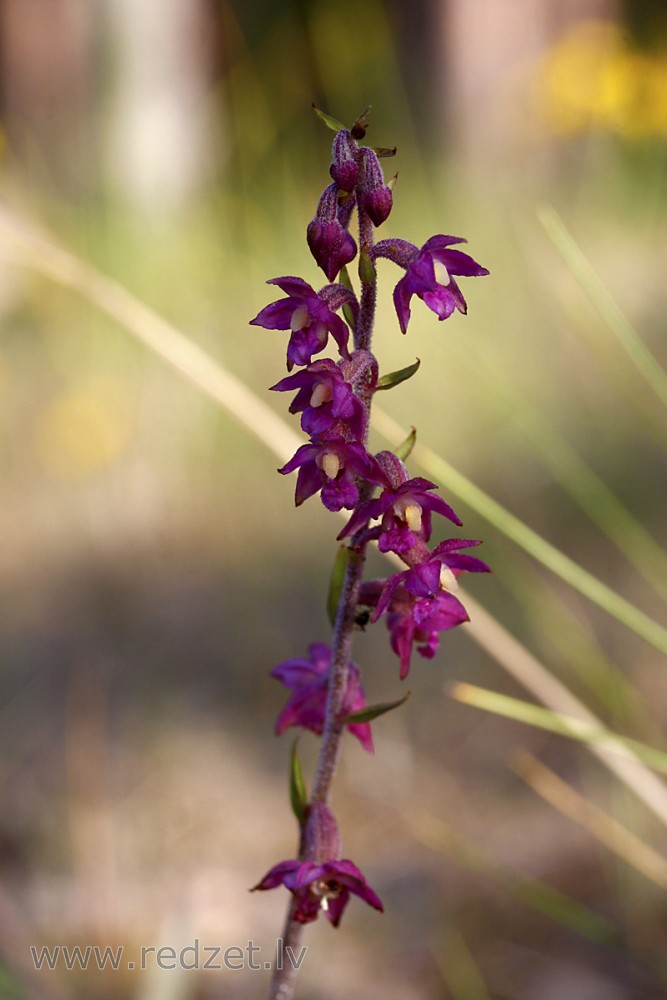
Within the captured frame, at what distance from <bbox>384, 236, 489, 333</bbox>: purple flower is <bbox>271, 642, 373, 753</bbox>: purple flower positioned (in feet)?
0.96

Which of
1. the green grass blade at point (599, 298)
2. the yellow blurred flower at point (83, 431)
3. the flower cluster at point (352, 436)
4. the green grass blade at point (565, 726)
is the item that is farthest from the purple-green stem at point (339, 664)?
the yellow blurred flower at point (83, 431)

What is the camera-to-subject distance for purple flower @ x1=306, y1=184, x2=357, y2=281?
0.67 meters

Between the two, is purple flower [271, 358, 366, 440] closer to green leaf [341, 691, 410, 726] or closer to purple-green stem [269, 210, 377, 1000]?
purple-green stem [269, 210, 377, 1000]

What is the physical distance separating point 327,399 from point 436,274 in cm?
12

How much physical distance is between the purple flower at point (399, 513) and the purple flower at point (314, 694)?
5.7 inches

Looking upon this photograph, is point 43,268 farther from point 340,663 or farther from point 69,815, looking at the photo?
point 69,815

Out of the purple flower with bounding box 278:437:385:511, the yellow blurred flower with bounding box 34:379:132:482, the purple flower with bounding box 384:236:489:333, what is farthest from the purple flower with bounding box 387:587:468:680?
the yellow blurred flower with bounding box 34:379:132:482

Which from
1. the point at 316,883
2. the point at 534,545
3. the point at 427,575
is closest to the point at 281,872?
the point at 316,883

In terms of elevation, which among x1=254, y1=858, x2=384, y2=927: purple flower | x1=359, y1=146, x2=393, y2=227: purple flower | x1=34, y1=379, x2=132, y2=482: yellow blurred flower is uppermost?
x1=34, y1=379, x2=132, y2=482: yellow blurred flower

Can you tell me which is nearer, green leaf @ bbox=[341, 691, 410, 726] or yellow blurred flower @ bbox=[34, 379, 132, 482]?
green leaf @ bbox=[341, 691, 410, 726]

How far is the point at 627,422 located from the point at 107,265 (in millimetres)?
1701

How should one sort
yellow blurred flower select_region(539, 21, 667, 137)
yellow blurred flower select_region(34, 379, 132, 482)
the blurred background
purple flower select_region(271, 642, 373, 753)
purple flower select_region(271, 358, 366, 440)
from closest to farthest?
purple flower select_region(271, 358, 366, 440) < purple flower select_region(271, 642, 373, 753) < the blurred background < yellow blurred flower select_region(539, 21, 667, 137) < yellow blurred flower select_region(34, 379, 132, 482)

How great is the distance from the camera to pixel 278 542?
2.56 meters

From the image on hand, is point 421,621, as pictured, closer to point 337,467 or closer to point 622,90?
point 337,467
